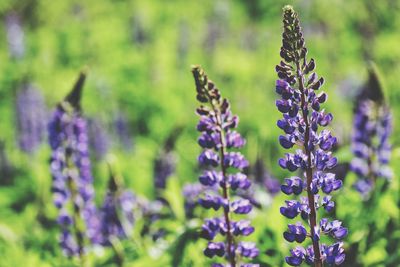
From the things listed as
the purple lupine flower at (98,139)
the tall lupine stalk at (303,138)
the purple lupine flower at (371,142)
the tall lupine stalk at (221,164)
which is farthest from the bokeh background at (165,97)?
the tall lupine stalk at (303,138)

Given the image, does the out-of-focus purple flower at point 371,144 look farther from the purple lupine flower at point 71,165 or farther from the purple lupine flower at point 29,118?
the purple lupine flower at point 29,118

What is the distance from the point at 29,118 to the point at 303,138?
4285mm

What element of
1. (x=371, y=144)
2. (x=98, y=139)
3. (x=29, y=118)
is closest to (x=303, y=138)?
(x=371, y=144)

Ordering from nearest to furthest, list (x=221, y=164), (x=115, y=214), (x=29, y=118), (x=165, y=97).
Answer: (x=221, y=164) → (x=115, y=214) → (x=29, y=118) → (x=165, y=97)

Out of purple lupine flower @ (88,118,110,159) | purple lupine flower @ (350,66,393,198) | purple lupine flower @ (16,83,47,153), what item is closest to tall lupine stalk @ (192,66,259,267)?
purple lupine flower @ (350,66,393,198)

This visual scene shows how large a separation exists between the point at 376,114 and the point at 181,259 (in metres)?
1.43

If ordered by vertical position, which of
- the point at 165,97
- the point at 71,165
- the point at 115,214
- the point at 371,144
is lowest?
the point at 115,214

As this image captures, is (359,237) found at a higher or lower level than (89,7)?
lower

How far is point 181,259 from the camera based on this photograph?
2.95 metres

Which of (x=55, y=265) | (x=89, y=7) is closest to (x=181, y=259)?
(x=55, y=265)

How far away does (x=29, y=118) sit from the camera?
19.4 feet

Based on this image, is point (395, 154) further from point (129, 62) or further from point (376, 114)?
point (129, 62)

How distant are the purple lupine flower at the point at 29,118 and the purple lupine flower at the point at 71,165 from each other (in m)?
2.25

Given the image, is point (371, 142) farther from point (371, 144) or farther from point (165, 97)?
point (165, 97)
